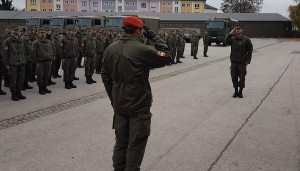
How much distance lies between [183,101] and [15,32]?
15.8ft

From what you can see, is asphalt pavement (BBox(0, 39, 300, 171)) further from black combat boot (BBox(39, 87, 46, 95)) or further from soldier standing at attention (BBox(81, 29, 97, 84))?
soldier standing at attention (BBox(81, 29, 97, 84))

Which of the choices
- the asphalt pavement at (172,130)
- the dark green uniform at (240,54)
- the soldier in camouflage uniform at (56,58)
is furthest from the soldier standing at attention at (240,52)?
the soldier in camouflage uniform at (56,58)

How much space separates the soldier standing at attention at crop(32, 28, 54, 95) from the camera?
12.0 m

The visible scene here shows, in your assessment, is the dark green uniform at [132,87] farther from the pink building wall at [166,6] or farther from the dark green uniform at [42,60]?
the pink building wall at [166,6]

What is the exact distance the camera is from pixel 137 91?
438cm

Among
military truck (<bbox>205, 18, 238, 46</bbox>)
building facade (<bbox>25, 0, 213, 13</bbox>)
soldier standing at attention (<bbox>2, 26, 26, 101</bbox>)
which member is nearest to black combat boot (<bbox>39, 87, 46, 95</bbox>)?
soldier standing at attention (<bbox>2, 26, 26, 101</bbox>)

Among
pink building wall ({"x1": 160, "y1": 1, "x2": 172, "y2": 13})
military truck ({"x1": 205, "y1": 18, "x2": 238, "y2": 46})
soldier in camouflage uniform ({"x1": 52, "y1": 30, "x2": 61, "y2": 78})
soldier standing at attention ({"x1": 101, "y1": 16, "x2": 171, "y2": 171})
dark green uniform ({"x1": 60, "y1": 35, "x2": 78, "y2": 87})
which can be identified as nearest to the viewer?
soldier standing at attention ({"x1": 101, "y1": 16, "x2": 171, "y2": 171})

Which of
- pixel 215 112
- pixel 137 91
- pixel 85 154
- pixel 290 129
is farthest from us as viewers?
pixel 215 112

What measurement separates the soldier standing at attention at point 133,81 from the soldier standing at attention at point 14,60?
7133 millimetres

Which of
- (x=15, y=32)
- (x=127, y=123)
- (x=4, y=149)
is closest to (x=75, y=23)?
(x=15, y=32)

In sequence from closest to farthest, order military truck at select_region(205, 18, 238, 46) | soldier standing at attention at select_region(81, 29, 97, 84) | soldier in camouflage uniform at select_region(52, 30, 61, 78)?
soldier standing at attention at select_region(81, 29, 97, 84)
soldier in camouflage uniform at select_region(52, 30, 61, 78)
military truck at select_region(205, 18, 238, 46)

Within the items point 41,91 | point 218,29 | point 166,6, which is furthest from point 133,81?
point 166,6

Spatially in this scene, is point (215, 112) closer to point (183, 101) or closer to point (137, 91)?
point (183, 101)

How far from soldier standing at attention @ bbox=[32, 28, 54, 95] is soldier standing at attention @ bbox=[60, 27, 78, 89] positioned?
655mm
